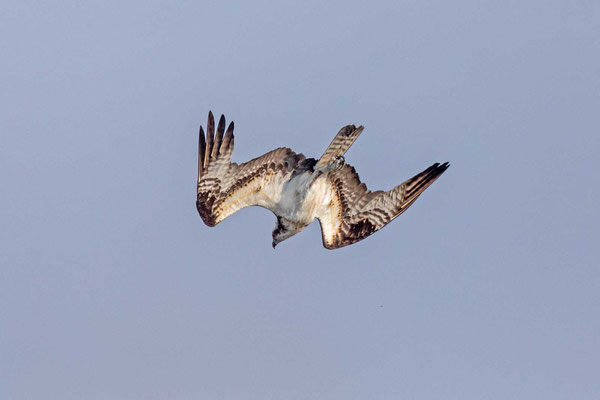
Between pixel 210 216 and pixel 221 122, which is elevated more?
pixel 221 122

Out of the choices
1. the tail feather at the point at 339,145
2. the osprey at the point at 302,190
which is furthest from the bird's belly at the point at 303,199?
the tail feather at the point at 339,145

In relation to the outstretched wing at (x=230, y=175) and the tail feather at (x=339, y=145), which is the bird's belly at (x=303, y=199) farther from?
the tail feather at (x=339, y=145)

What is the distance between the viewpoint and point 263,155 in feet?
72.7

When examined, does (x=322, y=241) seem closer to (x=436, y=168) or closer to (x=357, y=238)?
(x=357, y=238)

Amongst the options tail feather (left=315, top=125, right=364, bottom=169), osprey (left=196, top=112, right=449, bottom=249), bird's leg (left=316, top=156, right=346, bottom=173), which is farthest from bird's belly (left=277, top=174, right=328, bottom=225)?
tail feather (left=315, top=125, right=364, bottom=169)

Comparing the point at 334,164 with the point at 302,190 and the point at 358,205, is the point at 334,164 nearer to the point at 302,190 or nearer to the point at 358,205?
the point at 302,190

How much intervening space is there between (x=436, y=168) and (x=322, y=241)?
299 centimetres

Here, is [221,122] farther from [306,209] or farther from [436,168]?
[436,168]

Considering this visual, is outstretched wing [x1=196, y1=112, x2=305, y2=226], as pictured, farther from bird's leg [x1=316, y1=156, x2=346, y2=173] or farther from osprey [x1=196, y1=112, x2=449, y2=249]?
bird's leg [x1=316, y1=156, x2=346, y2=173]

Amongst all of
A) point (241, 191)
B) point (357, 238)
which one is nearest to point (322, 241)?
point (357, 238)

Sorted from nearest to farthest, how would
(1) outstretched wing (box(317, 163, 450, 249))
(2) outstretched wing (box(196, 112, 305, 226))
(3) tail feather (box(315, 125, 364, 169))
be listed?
(2) outstretched wing (box(196, 112, 305, 226))
(3) tail feather (box(315, 125, 364, 169))
(1) outstretched wing (box(317, 163, 450, 249))

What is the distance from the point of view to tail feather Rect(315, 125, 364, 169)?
21891 millimetres

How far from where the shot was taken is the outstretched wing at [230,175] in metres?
21.7

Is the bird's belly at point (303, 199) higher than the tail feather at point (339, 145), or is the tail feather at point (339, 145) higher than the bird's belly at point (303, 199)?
the tail feather at point (339, 145)
